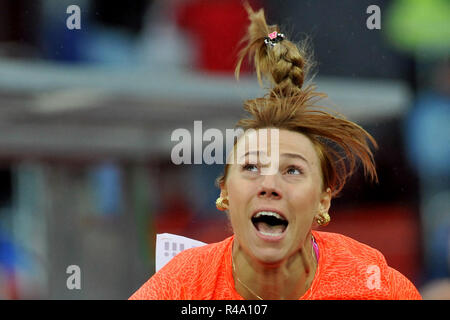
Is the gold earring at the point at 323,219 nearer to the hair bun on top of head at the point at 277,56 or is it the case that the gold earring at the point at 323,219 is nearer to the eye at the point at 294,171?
the eye at the point at 294,171

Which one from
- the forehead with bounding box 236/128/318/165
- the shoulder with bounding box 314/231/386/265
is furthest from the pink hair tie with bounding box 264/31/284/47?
the shoulder with bounding box 314/231/386/265

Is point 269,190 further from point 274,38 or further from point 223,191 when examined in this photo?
point 274,38

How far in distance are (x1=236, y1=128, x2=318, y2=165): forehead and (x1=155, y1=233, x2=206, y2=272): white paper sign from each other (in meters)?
0.28

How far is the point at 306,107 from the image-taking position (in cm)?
130

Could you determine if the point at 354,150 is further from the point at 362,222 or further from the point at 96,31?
the point at 96,31

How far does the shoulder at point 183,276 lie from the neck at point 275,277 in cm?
5

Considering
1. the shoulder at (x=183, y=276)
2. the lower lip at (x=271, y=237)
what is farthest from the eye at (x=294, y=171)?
the shoulder at (x=183, y=276)

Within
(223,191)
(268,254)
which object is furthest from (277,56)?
(268,254)

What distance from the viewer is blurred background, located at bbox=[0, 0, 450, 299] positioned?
10.9ft

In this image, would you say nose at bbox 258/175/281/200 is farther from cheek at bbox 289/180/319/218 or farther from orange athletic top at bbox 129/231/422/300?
orange athletic top at bbox 129/231/422/300

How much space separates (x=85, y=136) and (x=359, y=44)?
2523 millimetres

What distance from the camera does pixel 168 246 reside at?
1431mm

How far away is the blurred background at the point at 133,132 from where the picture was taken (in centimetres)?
333

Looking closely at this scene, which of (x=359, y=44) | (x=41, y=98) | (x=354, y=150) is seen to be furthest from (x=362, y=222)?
(x=41, y=98)
